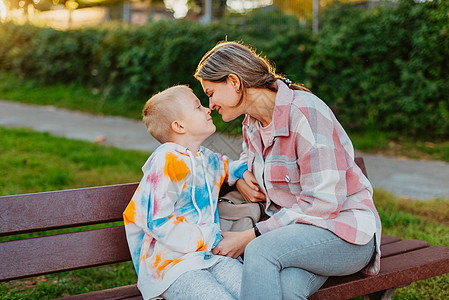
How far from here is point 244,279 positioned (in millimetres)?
2070

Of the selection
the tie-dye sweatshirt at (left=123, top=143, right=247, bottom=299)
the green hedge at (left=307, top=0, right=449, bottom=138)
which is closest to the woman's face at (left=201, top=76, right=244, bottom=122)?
the tie-dye sweatshirt at (left=123, top=143, right=247, bottom=299)

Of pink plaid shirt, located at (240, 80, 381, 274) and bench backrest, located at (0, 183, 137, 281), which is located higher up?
pink plaid shirt, located at (240, 80, 381, 274)

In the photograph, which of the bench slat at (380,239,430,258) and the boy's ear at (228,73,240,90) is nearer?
the boy's ear at (228,73,240,90)

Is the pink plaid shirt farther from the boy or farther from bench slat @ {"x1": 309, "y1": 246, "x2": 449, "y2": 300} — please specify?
the boy

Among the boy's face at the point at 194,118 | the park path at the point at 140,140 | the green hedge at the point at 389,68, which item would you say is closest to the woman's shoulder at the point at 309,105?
the boy's face at the point at 194,118

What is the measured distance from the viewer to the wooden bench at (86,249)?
7.77 feet

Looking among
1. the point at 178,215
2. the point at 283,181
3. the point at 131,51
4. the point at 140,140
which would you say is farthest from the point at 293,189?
the point at 131,51

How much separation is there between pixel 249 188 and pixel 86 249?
89 cm

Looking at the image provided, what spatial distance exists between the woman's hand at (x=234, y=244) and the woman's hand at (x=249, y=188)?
0.27 m

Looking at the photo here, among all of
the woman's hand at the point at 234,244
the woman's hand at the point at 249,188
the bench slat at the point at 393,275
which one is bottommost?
the bench slat at the point at 393,275

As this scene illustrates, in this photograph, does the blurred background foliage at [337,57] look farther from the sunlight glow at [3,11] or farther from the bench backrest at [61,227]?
the bench backrest at [61,227]

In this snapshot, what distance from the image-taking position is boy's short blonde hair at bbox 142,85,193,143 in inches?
97.0

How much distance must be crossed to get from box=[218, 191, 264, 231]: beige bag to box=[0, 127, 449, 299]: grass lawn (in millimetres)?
1283

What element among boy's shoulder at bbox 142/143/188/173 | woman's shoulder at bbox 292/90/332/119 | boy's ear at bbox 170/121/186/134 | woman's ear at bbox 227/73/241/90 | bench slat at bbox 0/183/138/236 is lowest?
bench slat at bbox 0/183/138/236
